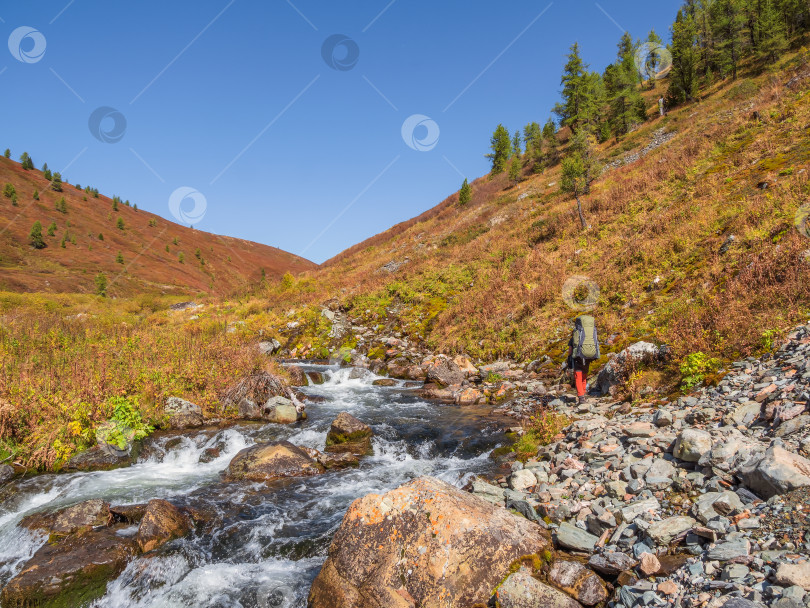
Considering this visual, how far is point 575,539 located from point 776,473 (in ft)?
6.48

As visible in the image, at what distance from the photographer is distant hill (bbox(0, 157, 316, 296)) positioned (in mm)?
56044

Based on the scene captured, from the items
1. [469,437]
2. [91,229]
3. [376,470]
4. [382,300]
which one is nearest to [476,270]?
[382,300]

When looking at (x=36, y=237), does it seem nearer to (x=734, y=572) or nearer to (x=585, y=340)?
(x=585, y=340)

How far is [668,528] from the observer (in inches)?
154

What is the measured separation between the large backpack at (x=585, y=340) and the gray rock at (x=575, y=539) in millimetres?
5846

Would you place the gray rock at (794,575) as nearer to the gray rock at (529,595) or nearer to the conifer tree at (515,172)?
the gray rock at (529,595)

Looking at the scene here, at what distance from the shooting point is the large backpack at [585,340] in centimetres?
965

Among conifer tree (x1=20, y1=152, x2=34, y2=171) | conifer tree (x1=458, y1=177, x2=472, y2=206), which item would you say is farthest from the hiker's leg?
conifer tree (x1=20, y1=152, x2=34, y2=171)

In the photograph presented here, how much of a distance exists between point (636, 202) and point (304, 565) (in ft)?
77.3
